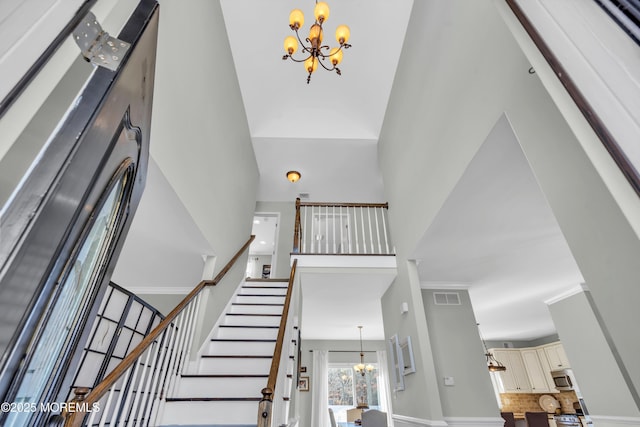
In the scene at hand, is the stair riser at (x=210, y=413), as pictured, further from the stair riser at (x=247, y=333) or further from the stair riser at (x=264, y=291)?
the stair riser at (x=264, y=291)

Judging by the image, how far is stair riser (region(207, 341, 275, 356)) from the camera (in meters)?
3.36

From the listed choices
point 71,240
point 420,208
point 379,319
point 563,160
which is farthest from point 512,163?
point 379,319

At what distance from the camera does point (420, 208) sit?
3.46 meters

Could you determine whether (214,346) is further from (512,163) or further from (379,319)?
(379,319)

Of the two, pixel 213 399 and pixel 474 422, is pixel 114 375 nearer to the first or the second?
pixel 213 399

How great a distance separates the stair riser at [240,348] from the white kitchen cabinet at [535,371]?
27.5 feet

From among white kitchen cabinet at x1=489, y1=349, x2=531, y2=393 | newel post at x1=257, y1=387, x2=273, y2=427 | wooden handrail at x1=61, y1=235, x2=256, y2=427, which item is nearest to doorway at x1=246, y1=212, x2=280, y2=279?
wooden handrail at x1=61, y1=235, x2=256, y2=427

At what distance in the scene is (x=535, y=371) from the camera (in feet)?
26.5

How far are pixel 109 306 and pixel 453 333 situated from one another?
4.43 meters

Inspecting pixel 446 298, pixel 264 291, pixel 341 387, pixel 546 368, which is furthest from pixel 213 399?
pixel 546 368

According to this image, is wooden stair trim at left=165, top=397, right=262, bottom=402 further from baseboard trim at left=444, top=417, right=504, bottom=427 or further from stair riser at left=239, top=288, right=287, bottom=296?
baseboard trim at left=444, top=417, right=504, bottom=427

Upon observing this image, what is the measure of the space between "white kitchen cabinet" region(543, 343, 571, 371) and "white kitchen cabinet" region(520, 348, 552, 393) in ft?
1.13

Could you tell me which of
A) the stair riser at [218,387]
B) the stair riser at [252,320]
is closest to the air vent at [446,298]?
the stair riser at [252,320]

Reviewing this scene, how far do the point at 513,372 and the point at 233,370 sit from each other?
8.66 m
